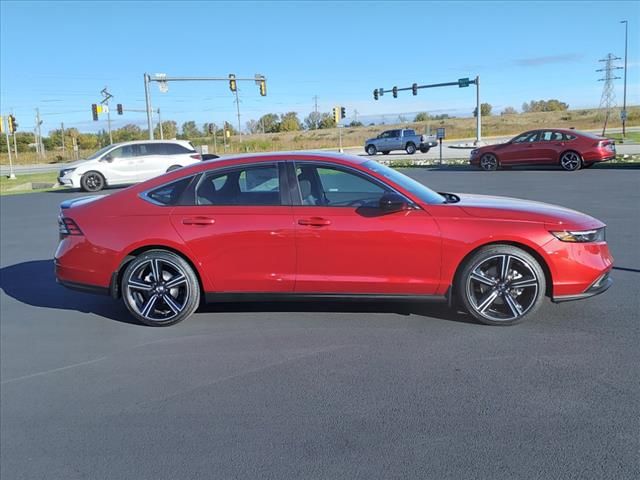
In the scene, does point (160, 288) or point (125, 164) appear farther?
point (125, 164)

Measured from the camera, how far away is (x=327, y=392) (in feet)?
12.0

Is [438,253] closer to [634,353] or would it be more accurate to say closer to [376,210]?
[376,210]

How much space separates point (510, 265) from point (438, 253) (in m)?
0.62

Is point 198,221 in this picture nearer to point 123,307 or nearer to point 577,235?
point 123,307

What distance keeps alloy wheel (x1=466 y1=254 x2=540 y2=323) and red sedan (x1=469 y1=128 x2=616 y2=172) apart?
16.5 metres

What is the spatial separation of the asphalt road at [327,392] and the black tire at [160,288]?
17 centimetres

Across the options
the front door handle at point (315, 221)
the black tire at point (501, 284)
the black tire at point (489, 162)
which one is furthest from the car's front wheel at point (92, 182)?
the black tire at point (501, 284)

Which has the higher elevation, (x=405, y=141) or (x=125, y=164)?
(x=405, y=141)

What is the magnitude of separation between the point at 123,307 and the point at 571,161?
17.8m

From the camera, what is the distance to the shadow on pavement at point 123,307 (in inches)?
202

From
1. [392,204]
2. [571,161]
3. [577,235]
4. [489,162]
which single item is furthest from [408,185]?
[489,162]

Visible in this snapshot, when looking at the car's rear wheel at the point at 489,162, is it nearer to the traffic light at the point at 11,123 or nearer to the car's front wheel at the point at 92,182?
the car's front wheel at the point at 92,182

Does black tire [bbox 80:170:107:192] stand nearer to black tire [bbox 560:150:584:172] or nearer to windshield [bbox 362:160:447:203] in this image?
windshield [bbox 362:160:447:203]

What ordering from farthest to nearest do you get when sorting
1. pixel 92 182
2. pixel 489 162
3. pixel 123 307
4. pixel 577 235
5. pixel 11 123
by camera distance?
pixel 11 123, pixel 489 162, pixel 92 182, pixel 123 307, pixel 577 235
